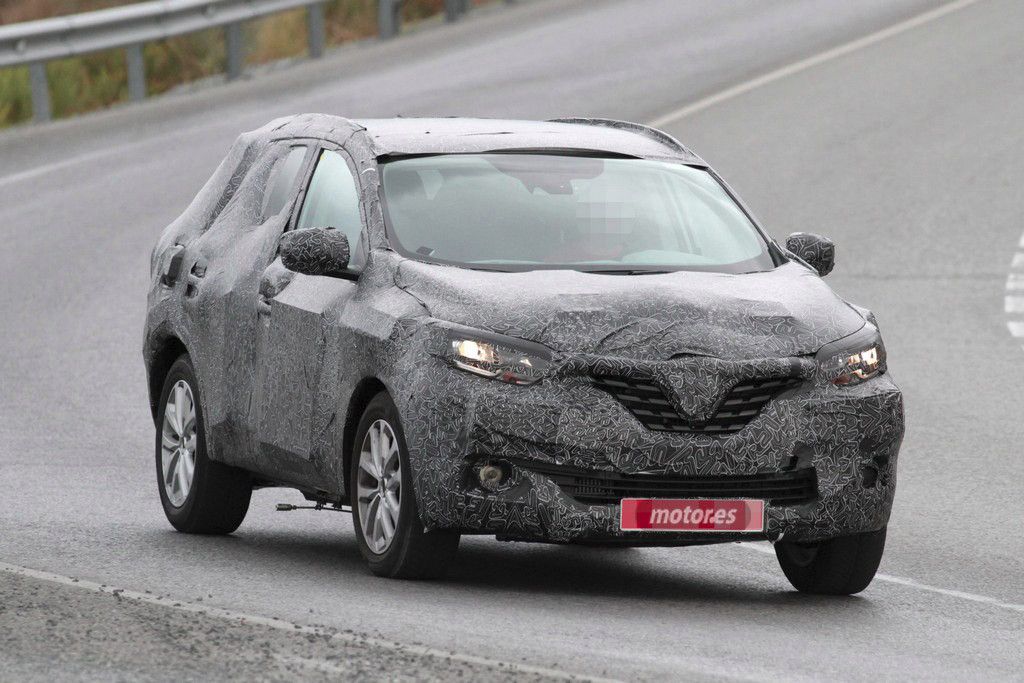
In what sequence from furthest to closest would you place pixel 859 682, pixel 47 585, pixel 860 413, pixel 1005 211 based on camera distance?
pixel 1005 211
pixel 860 413
pixel 47 585
pixel 859 682

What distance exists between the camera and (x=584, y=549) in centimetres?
1034

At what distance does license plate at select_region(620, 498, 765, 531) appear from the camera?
8.15 m

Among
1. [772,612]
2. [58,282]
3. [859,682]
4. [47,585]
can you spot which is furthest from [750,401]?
[58,282]

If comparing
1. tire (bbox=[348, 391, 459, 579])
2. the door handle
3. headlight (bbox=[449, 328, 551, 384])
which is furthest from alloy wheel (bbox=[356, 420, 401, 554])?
the door handle

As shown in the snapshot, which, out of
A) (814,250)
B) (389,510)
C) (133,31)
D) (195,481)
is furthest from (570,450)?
(133,31)

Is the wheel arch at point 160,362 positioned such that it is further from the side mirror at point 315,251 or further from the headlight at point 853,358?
the headlight at point 853,358

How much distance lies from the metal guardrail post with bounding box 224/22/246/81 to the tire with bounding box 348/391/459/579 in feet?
69.7

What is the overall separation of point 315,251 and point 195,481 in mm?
1654

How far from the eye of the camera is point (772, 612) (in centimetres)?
841

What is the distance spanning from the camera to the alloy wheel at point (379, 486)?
845 centimetres

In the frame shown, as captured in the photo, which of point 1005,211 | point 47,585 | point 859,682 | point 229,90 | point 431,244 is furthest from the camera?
point 229,90

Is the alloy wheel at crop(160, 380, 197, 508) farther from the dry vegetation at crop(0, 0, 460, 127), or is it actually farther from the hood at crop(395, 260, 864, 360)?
the dry vegetation at crop(0, 0, 460, 127)

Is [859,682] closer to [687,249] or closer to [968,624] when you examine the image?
[968,624]

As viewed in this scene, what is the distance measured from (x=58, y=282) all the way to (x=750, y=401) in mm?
11101
